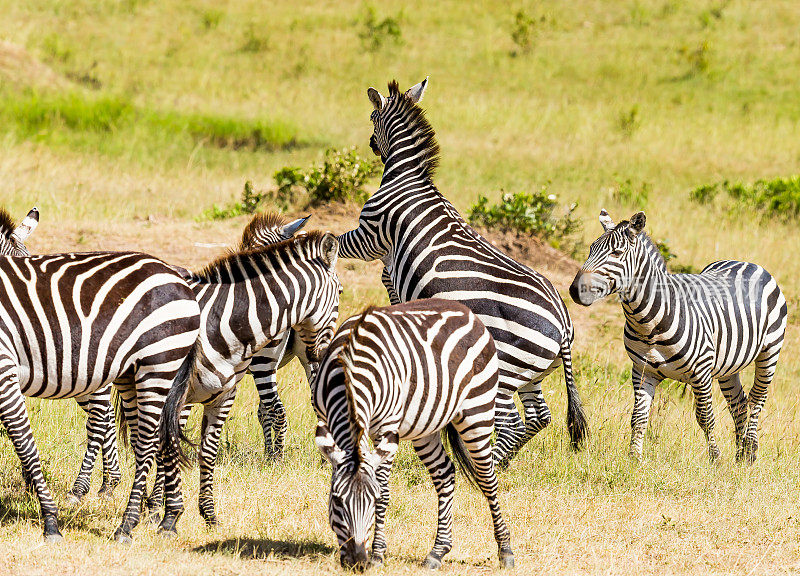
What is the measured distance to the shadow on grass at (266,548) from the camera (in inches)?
220

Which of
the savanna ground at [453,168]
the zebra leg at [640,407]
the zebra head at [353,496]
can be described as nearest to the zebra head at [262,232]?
the savanna ground at [453,168]

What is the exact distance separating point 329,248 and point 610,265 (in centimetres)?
272

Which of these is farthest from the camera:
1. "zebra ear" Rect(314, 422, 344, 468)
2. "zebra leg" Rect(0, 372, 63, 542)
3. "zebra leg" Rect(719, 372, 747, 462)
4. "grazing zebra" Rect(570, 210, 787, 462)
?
"zebra leg" Rect(719, 372, 747, 462)

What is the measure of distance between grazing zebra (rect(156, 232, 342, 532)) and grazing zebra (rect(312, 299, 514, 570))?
0.61m

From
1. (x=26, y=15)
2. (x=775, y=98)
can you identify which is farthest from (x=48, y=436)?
(x=26, y=15)

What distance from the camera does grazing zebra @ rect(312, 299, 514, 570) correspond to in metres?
4.64

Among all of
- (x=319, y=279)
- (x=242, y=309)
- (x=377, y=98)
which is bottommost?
(x=242, y=309)

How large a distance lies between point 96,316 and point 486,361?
8.07 ft

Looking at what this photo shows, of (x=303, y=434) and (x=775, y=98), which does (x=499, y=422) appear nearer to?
(x=303, y=434)

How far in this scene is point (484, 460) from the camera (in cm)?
551

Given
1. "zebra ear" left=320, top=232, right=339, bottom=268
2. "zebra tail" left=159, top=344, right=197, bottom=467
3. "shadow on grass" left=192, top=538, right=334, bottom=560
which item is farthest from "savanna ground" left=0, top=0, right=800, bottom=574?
"zebra ear" left=320, top=232, right=339, bottom=268

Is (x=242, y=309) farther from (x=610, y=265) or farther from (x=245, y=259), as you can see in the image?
(x=610, y=265)

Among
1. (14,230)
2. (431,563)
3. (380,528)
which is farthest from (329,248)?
(14,230)

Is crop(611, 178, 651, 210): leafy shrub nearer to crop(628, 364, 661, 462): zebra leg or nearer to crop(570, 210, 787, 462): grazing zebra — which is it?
crop(570, 210, 787, 462): grazing zebra
